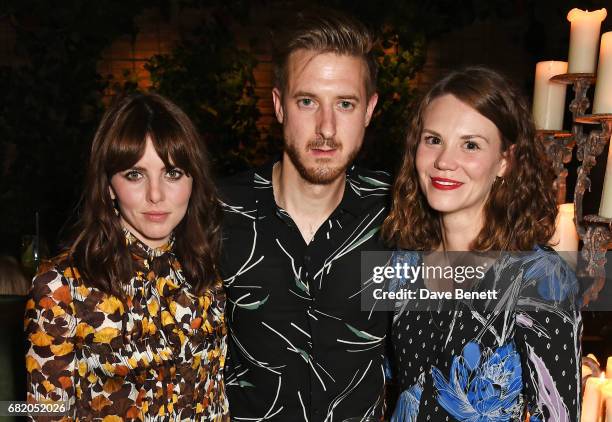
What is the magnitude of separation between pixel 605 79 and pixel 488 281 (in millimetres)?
639

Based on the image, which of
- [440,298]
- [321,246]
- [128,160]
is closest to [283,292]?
[321,246]

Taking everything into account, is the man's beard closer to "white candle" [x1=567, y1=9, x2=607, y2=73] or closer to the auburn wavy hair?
the auburn wavy hair

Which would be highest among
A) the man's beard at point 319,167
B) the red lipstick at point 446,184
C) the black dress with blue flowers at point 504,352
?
the man's beard at point 319,167

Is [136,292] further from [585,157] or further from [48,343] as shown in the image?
[585,157]

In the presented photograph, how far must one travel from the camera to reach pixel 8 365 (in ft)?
5.69

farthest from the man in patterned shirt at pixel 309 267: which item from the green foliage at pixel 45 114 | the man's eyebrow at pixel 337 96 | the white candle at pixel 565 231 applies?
the green foliage at pixel 45 114

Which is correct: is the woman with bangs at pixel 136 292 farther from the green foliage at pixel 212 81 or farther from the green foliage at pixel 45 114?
the green foliage at pixel 45 114

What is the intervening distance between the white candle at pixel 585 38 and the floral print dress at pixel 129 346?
130 cm

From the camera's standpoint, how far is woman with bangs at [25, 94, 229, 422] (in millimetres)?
1312

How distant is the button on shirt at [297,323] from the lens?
1.68 metres

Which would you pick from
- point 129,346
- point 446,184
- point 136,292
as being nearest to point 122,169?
point 136,292

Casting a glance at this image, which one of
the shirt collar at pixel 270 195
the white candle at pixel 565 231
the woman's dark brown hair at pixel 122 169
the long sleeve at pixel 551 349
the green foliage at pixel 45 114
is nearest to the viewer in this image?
the long sleeve at pixel 551 349

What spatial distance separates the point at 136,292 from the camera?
1445mm

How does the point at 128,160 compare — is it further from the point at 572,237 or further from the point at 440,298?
the point at 572,237
